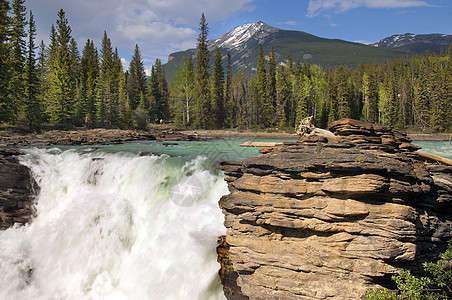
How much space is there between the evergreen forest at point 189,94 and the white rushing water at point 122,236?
28.9 meters

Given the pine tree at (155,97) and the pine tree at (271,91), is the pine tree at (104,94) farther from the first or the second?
the pine tree at (271,91)

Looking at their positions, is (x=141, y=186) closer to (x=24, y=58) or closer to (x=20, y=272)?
(x=20, y=272)

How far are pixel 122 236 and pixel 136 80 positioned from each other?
2338 inches

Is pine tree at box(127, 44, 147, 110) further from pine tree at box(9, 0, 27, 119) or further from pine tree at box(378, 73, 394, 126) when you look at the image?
pine tree at box(378, 73, 394, 126)

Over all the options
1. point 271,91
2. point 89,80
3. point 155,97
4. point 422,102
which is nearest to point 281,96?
point 271,91

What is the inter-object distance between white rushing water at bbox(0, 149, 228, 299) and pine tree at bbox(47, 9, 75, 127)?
3393 centimetres

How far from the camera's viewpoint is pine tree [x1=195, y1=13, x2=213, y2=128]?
55562 mm

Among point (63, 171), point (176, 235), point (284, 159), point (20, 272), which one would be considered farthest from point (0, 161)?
point (284, 159)

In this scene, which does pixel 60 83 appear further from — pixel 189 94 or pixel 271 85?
A: pixel 271 85

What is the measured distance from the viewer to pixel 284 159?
8.39m

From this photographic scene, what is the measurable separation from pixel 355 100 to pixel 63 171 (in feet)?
234

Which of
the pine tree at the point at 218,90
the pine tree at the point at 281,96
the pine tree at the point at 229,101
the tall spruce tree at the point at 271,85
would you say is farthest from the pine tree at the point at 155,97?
the pine tree at the point at 281,96

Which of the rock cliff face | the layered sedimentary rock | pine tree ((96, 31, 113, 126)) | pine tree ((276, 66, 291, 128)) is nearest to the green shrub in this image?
the rock cliff face

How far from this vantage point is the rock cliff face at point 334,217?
22.8 ft
